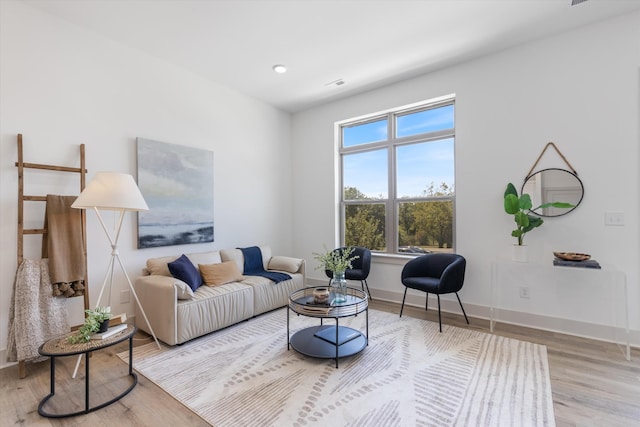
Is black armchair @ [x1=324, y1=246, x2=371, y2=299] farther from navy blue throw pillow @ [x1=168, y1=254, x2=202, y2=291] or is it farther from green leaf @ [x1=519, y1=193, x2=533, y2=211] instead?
green leaf @ [x1=519, y1=193, x2=533, y2=211]

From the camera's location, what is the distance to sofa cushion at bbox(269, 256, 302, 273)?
14.0 feet

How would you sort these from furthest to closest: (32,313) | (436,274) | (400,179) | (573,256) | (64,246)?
(400,179), (436,274), (573,256), (64,246), (32,313)

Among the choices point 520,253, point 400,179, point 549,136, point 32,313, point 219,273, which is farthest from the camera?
point 400,179

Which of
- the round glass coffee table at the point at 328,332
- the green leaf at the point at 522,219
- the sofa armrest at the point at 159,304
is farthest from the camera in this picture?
the green leaf at the point at 522,219

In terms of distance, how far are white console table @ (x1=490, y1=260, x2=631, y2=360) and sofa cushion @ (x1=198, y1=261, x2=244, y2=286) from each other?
289 cm

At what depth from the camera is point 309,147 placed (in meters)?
5.29

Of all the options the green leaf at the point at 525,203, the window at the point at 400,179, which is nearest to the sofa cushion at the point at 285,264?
the window at the point at 400,179

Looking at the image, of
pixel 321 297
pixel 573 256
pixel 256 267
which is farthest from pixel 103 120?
pixel 573 256

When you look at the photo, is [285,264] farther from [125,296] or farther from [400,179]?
[400,179]

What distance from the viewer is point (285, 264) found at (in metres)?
4.29

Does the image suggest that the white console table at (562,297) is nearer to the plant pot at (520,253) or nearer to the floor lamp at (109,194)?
the plant pot at (520,253)

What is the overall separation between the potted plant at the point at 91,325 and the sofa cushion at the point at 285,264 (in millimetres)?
2307

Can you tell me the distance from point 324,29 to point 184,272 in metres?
2.85

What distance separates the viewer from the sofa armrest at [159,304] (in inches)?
113
